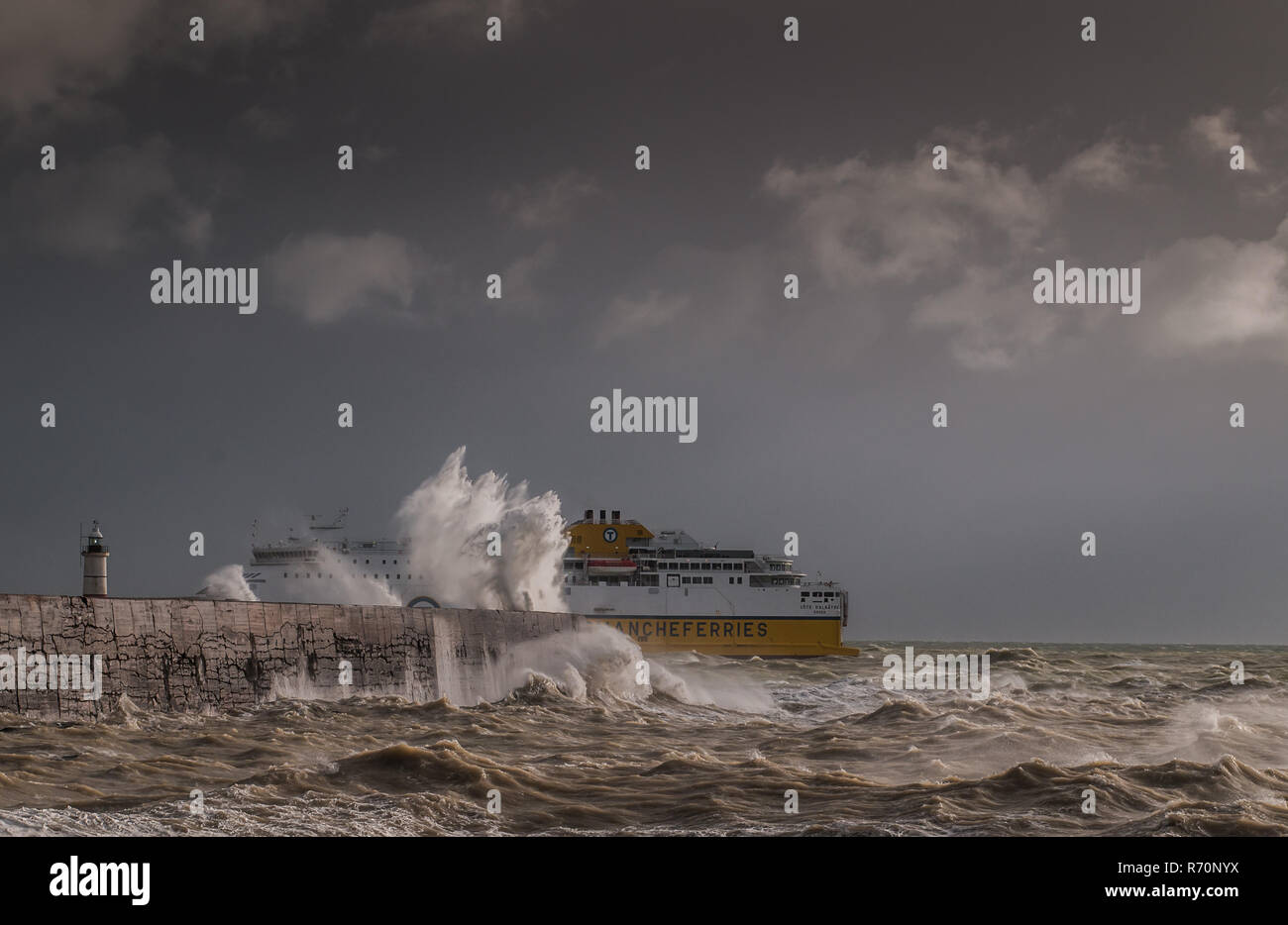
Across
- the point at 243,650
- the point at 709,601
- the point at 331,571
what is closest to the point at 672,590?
the point at 709,601

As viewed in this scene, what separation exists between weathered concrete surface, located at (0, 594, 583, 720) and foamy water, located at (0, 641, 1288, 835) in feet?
1.28

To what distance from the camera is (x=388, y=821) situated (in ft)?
23.1

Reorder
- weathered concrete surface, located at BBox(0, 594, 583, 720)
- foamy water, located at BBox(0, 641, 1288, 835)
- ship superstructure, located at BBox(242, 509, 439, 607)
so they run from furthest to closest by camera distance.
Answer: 1. ship superstructure, located at BBox(242, 509, 439, 607)
2. weathered concrete surface, located at BBox(0, 594, 583, 720)
3. foamy water, located at BBox(0, 641, 1288, 835)

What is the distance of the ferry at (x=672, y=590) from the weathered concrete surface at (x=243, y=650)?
88.1ft

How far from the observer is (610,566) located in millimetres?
47625

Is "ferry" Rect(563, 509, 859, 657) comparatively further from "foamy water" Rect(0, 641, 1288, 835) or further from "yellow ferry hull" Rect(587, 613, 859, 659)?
"foamy water" Rect(0, 641, 1288, 835)

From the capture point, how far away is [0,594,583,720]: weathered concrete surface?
1105 cm

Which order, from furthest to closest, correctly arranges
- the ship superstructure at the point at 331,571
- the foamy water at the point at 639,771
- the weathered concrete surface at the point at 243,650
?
the ship superstructure at the point at 331,571, the weathered concrete surface at the point at 243,650, the foamy water at the point at 639,771

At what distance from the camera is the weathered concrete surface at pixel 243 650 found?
1105cm

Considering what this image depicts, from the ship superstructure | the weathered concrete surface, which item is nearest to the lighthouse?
the weathered concrete surface

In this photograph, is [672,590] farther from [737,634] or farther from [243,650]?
[243,650]

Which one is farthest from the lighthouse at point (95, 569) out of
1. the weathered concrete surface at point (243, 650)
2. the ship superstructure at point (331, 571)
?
the ship superstructure at point (331, 571)

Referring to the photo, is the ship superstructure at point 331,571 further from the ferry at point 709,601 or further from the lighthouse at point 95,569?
the lighthouse at point 95,569
